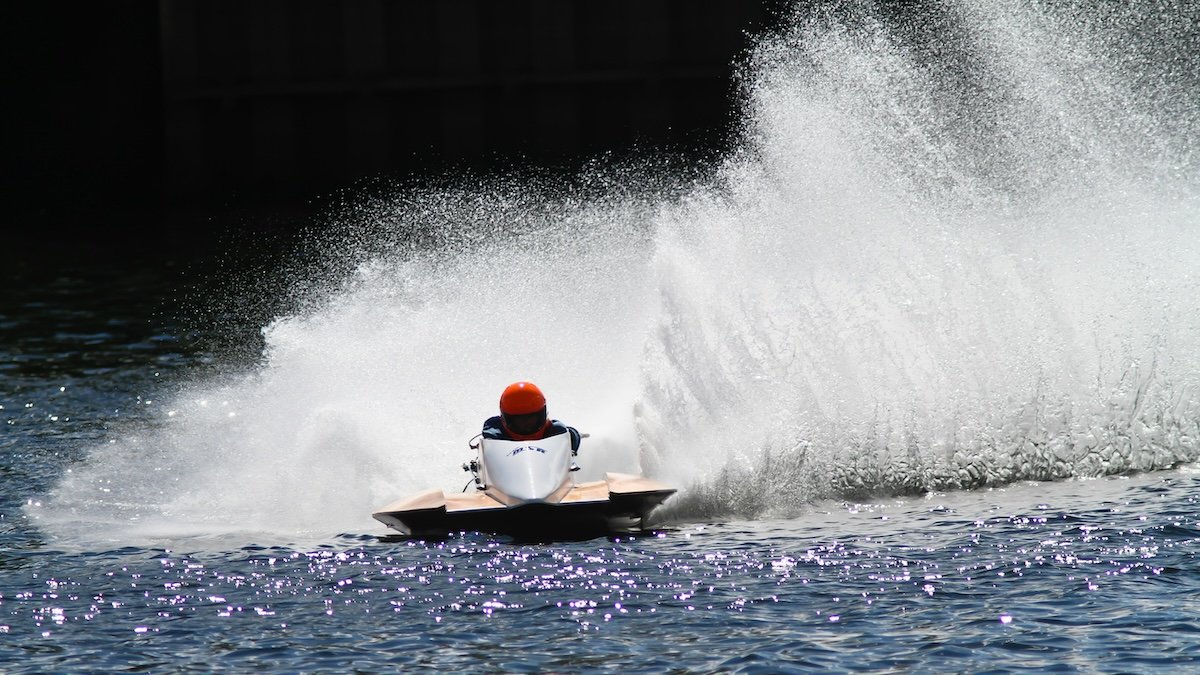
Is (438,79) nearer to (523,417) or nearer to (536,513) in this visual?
(523,417)

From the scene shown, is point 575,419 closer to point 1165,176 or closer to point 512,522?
point 512,522

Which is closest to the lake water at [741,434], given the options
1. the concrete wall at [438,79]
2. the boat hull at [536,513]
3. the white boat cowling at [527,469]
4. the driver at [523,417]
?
the boat hull at [536,513]

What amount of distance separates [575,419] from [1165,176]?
11.2 m

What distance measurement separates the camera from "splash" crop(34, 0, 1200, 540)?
16.3m

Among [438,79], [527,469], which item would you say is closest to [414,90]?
[438,79]

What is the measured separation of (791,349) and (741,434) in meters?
1.48

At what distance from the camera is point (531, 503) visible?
14305 millimetres

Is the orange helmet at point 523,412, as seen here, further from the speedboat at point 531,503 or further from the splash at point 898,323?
the splash at point 898,323

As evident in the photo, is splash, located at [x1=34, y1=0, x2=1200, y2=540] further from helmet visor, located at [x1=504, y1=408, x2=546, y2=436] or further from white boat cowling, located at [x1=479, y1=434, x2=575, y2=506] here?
helmet visor, located at [x1=504, y1=408, x2=546, y2=436]

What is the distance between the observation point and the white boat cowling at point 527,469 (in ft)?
47.4

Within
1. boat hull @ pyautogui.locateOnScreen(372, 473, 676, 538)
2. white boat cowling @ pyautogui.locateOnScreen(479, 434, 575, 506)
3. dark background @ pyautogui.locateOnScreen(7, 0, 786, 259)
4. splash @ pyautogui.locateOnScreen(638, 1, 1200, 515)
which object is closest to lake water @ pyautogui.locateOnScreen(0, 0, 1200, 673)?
splash @ pyautogui.locateOnScreen(638, 1, 1200, 515)

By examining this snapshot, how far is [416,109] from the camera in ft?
172

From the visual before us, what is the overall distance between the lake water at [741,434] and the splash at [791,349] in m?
0.05

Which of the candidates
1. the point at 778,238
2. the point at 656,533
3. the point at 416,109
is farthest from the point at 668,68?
the point at 656,533
